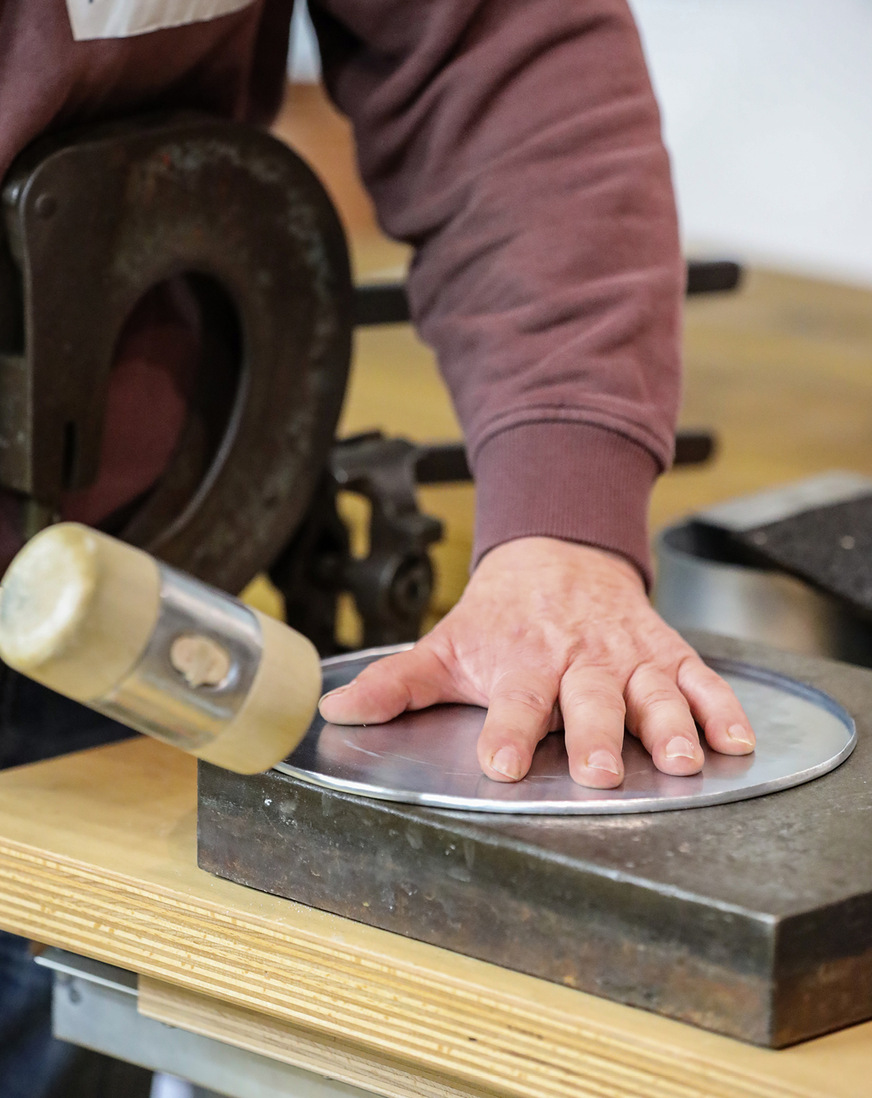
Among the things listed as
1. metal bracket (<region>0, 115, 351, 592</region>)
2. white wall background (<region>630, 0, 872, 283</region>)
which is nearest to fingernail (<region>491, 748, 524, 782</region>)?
metal bracket (<region>0, 115, 351, 592</region>)

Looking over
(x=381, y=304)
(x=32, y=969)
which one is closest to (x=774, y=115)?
(x=381, y=304)

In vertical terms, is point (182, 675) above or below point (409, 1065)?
above

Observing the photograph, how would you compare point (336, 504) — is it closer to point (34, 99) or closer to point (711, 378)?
point (34, 99)

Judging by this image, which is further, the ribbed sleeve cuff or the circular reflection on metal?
the ribbed sleeve cuff

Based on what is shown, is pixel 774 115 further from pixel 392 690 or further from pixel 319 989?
pixel 319 989

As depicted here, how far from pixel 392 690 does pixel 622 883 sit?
0.17 meters

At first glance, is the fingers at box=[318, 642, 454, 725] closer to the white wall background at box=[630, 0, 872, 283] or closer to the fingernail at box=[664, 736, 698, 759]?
the fingernail at box=[664, 736, 698, 759]

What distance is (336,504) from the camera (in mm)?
990

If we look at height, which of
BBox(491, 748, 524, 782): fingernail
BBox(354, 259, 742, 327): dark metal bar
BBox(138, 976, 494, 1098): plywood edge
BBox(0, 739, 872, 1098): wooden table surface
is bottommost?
BBox(138, 976, 494, 1098): plywood edge

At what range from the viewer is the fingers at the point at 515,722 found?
0.55 meters

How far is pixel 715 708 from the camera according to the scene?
0.60m

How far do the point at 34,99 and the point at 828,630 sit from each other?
687 millimetres

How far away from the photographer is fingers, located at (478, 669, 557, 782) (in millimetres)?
546

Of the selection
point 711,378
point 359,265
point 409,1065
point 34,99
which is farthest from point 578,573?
point 711,378
